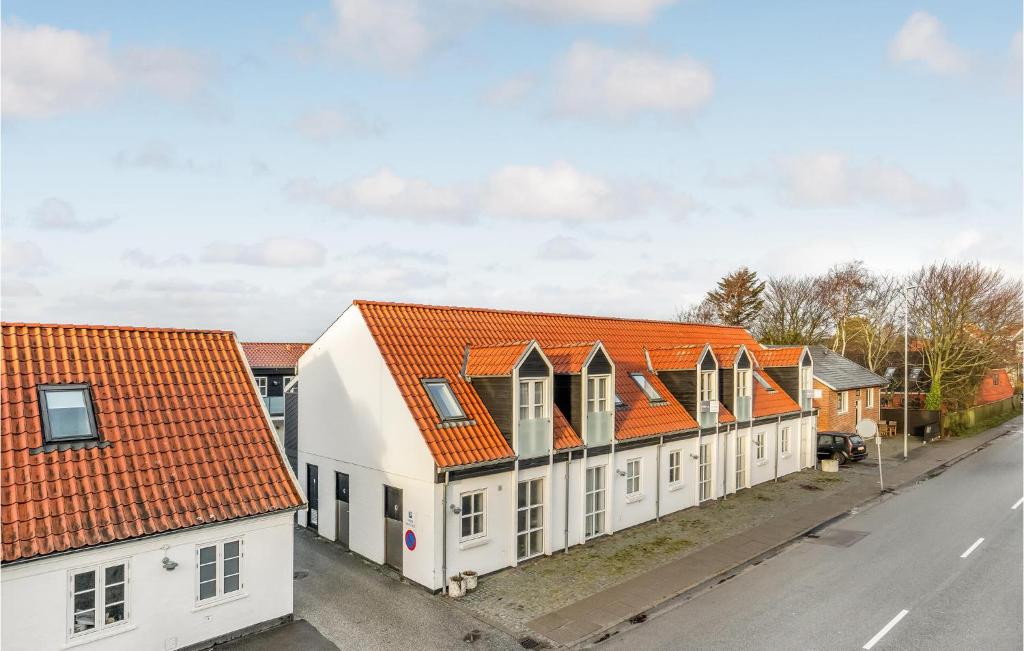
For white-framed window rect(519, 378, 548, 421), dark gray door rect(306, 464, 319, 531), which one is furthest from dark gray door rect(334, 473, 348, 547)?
white-framed window rect(519, 378, 548, 421)

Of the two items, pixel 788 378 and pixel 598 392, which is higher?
pixel 598 392

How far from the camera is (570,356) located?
18.4 meters

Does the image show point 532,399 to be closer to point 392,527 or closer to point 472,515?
point 472,515

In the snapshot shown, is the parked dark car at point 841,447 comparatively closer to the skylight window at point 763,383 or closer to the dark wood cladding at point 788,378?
the dark wood cladding at point 788,378

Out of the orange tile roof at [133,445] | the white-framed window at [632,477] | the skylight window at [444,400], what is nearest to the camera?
the orange tile roof at [133,445]

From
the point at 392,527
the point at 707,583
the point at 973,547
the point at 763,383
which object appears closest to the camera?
the point at 707,583

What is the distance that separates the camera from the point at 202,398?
13469mm

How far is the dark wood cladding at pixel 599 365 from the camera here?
18.3 meters

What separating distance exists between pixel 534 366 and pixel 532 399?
91cm

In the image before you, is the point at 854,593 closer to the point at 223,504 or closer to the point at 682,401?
the point at 682,401

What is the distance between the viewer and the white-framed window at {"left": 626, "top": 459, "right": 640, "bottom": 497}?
19.8 m

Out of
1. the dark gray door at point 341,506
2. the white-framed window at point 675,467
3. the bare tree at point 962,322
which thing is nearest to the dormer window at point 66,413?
the dark gray door at point 341,506

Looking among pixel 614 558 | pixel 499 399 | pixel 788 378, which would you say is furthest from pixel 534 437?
pixel 788 378

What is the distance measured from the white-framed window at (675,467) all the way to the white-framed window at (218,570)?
1457cm
